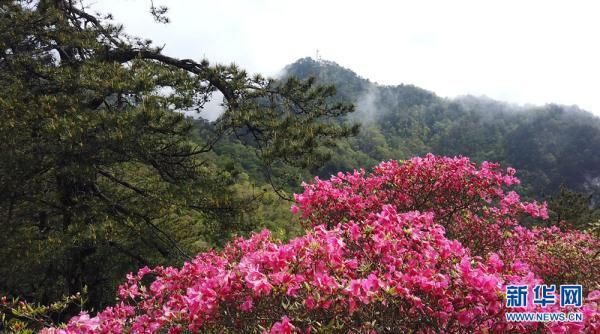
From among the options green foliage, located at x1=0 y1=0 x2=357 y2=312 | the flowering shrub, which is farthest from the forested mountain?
the flowering shrub

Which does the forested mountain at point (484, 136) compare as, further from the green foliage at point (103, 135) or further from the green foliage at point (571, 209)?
the green foliage at point (103, 135)

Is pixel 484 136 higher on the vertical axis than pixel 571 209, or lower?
higher

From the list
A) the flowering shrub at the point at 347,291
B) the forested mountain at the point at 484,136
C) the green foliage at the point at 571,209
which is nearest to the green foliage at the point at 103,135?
the flowering shrub at the point at 347,291

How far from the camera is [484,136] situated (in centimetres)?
9288

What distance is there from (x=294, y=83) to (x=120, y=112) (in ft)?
10.2

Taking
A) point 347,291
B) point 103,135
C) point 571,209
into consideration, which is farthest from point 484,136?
Result: point 347,291

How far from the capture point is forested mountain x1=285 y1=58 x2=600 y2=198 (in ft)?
247

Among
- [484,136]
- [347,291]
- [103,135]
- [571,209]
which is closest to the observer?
[347,291]

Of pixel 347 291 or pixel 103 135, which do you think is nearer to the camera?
pixel 347 291

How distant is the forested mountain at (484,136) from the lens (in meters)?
75.4

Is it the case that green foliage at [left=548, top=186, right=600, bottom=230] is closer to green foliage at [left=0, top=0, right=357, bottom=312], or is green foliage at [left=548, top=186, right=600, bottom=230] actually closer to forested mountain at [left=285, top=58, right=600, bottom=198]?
green foliage at [left=0, top=0, right=357, bottom=312]

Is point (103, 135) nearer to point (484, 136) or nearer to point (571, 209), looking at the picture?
point (571, 209)

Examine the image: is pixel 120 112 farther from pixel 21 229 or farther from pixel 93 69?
pixel 21 229

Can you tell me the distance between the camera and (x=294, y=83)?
282 inches
